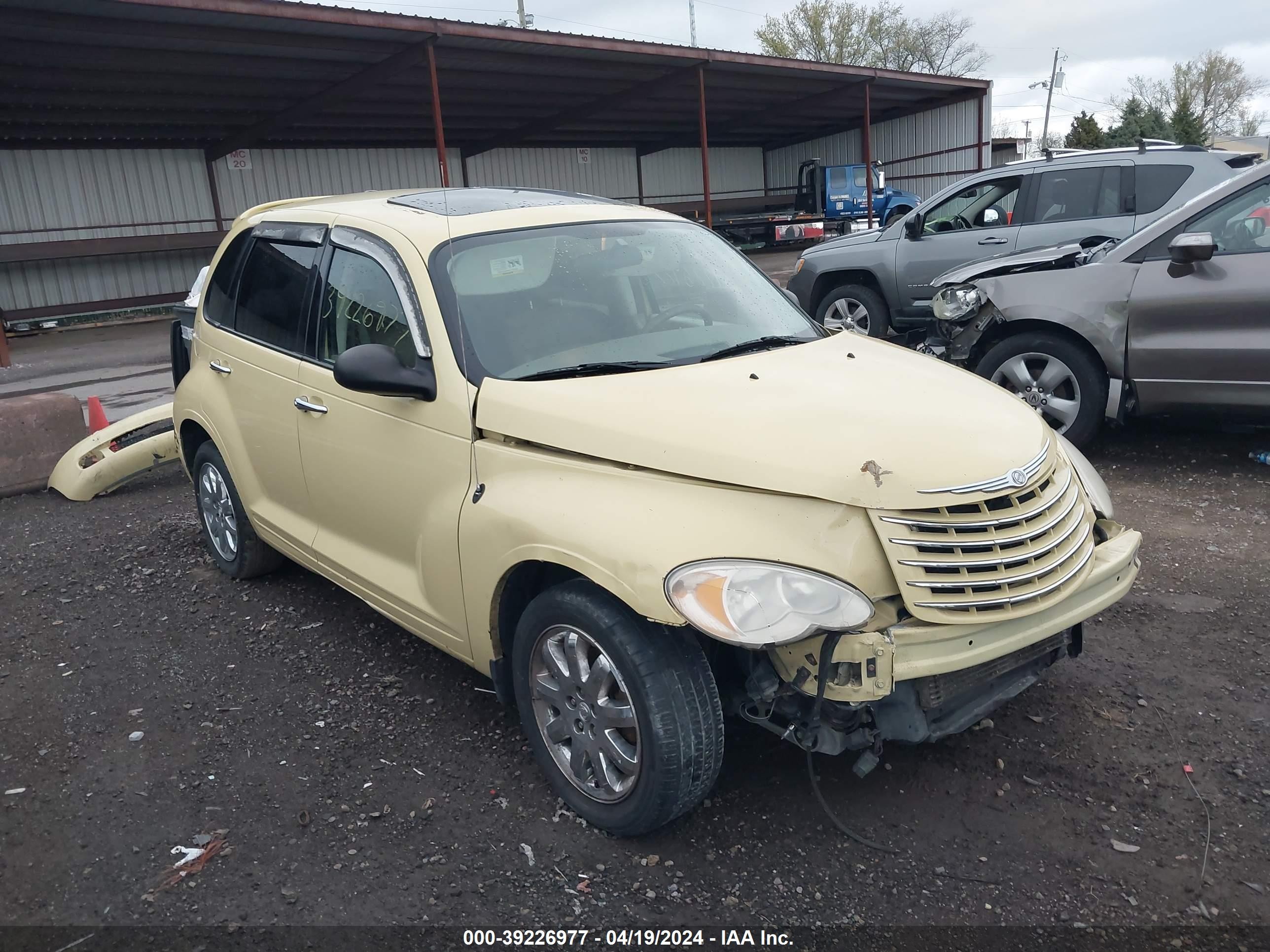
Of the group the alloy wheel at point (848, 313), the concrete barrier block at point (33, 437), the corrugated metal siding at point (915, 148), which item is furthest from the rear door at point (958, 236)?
the corrugated metal siding at point (915, 148)

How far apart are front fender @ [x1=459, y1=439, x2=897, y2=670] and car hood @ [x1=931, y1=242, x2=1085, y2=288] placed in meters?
4.66

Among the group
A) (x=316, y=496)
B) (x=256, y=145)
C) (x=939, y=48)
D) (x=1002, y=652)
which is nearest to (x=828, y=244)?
(x=316, y=496)

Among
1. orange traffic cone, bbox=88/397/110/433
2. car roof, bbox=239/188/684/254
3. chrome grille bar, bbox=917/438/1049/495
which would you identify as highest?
→ car roof, bbox=239/188/684/254

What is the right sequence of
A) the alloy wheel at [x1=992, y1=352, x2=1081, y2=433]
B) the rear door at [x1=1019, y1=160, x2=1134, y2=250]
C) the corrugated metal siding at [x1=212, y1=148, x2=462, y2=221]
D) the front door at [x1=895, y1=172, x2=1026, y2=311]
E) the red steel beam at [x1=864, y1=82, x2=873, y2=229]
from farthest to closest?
the corrugated metal siding at [x1=212, y1=148, x2=462, y2=221], the red steel beam at [x1=864, y1=82, x2=873, y2=229], the front door at [x1=895, y1=172, x2=1026, y2=311], the rear door at [x1=1019, y1=160, x2=1134, y2=250], the alloy wheel at [x1=992, y1=352, x2=1081, y2=433]

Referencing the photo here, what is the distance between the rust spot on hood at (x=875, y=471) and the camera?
2.61m

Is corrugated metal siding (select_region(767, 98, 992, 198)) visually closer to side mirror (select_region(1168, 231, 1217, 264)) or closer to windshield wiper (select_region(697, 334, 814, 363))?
side mirror (select_region(1168, 231, 1217, 264))

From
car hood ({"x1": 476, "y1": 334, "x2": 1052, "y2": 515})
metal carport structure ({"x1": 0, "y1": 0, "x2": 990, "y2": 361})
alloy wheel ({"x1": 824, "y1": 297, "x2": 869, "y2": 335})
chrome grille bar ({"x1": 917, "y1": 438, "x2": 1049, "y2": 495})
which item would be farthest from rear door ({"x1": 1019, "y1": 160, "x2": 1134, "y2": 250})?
metal carport structure ({"x1": 0, "y1": 0, "x2": 990, "y2": 361})

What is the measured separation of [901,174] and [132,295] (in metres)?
21.7

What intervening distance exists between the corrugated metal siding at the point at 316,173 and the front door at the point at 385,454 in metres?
20.1

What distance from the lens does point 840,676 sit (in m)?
2.52

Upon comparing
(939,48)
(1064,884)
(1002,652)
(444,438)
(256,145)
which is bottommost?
(1064,884)

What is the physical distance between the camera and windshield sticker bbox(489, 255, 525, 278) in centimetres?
353

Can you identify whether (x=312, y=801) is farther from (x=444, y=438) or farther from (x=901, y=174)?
(x=901, y=174)

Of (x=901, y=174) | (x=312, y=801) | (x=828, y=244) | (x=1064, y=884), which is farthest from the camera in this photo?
(x=901, y=174)
